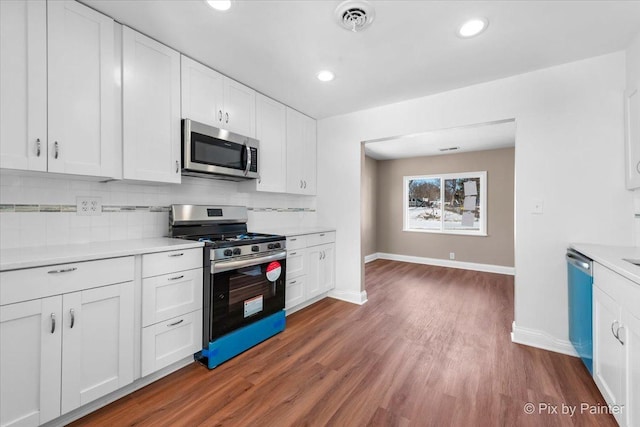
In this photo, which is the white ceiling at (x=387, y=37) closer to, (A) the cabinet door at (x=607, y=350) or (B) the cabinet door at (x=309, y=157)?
(B) the cabinet door at (x=309, y=157)

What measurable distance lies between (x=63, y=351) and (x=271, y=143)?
245cm

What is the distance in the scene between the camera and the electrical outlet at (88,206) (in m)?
1.96

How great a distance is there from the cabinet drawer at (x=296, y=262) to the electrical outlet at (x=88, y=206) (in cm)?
168

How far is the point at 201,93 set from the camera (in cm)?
242

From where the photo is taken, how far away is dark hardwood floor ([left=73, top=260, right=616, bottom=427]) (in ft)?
5.33

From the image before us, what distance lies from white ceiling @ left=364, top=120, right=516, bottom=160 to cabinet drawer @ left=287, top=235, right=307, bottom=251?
1707mm

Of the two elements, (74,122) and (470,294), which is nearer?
(74,122)

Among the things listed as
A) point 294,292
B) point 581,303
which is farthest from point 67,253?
point 581,303

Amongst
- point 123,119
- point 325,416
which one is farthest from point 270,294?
point 123,119

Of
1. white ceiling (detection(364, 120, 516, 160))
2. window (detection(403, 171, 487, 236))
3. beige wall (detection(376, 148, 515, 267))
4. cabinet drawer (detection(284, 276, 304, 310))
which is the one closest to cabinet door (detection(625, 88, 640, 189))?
white ceiling (detection(364, 120, 516, 160))

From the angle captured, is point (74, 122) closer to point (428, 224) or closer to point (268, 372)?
point (268, 372)

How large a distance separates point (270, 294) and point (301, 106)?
89.7 inches

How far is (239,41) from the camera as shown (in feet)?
6.94

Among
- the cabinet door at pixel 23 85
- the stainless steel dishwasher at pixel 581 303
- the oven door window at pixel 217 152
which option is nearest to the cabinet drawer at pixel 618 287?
the stainless steel dishwasher at pixel 581 303
